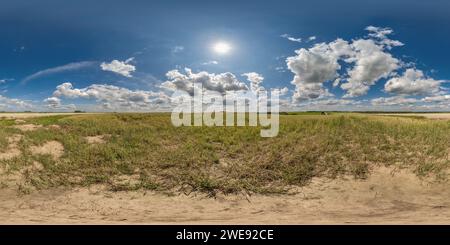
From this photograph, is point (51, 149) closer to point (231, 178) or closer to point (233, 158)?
point (233, 158)

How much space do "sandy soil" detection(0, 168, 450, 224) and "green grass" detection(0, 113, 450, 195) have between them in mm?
657

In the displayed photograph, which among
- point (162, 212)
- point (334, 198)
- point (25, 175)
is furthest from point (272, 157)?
point (25, 175)

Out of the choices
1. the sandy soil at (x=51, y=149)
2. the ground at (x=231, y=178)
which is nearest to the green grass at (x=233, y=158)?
the ground at (x=231, y=178)

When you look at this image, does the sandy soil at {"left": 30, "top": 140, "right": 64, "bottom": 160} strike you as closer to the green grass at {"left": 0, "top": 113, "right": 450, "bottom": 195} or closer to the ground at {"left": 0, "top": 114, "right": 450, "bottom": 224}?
the ground at {"left": 0, "top": 114, "right": 450, "bottom": 224}

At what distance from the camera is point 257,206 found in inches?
360

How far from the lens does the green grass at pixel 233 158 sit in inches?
433

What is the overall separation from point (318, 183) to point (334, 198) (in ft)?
3.82

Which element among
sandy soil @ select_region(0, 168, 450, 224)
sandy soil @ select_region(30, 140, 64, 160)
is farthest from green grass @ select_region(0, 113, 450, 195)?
sandy soil @ select_region(0, 168, 450, 224)

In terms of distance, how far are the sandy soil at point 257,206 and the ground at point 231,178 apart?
0.03 m

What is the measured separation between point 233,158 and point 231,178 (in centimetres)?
228

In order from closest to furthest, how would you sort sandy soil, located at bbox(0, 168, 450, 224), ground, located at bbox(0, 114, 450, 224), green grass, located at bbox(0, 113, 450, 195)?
1. sandy soil, located at bbox(0, 168, 450, 224)
2. ground, located at bbox(0, 114, 450, 224)
3. green grass, located at bbox(0, 113, 450, 195)

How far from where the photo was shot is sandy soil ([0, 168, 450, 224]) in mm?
8000

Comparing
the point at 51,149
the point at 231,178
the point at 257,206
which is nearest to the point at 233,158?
the point at 231,178

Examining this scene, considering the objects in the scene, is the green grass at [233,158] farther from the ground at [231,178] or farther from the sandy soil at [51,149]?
the sandy soil at [51,149]
